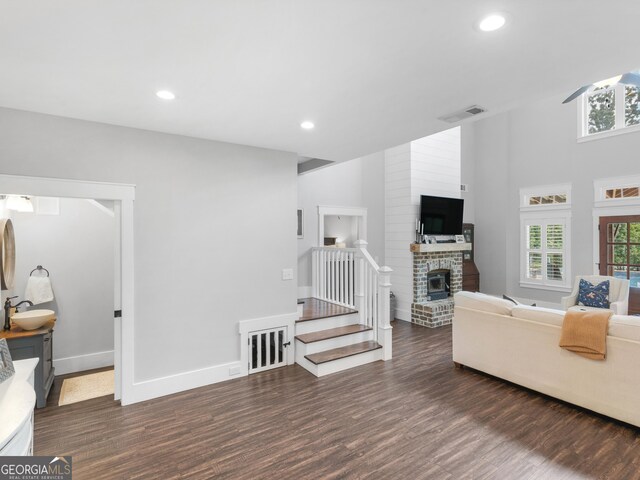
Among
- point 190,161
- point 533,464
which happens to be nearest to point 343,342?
point 533,464

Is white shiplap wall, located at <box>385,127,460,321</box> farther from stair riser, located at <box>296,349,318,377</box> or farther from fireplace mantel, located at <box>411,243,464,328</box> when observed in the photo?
stair riser, located at <box>296,349,318,377</box>

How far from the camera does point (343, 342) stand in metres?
4.25

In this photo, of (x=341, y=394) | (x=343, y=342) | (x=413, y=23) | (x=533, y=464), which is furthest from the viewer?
(x=343, y=342)

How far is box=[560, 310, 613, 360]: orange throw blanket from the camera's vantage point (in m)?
2.77

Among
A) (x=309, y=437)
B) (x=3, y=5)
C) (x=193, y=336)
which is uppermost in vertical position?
(x=3, y=5)

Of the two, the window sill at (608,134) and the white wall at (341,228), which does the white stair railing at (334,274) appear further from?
the window sill at (608,134)

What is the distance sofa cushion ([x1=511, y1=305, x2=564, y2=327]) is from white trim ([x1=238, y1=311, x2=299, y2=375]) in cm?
251

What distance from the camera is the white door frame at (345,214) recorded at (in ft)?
19.3

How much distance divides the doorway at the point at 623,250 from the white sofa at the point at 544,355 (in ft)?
14.7

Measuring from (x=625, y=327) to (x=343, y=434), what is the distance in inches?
98.9

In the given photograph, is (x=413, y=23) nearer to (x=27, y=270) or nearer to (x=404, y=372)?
(x=404, y=372)

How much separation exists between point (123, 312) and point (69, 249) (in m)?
1.49

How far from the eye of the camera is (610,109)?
6398 millimetres

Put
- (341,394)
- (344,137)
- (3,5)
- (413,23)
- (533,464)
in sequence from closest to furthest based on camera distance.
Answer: (3,5) < (413,23) < (533,464) < (341,394) < (344,137)
